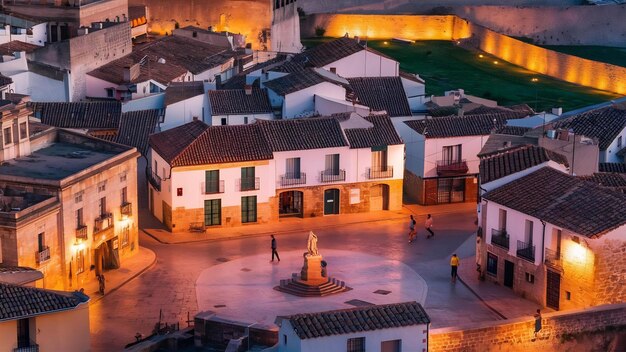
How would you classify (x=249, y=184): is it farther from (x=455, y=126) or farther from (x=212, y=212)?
(x=455, y=126)

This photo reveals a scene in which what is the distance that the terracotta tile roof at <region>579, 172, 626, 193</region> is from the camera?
5881cm

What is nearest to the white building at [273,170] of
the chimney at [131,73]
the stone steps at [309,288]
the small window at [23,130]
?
the small window at [23,130]

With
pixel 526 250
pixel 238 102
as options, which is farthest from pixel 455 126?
pixel 526 250

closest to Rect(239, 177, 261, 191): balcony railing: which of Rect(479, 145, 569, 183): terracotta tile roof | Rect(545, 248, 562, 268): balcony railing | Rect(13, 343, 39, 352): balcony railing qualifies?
Rect(479, 145, 569, 183): terracotta tile roof

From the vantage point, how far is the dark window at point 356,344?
45.5 metres

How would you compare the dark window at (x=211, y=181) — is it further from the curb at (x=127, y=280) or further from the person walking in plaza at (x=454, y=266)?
the person walking in plaza at (x=454, y=266)

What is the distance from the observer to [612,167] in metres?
64.8

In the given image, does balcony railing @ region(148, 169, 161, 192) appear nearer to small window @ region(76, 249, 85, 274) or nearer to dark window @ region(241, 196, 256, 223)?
dark window @ region(241, 196, 256, 223)

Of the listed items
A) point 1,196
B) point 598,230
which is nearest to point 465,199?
point 598,230

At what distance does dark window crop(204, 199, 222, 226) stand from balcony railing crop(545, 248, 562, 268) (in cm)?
1539

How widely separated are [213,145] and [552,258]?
16.4 m

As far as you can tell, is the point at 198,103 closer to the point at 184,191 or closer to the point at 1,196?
the point at 184,191

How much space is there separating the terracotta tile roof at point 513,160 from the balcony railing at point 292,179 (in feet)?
30.1

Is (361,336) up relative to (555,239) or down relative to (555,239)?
down
